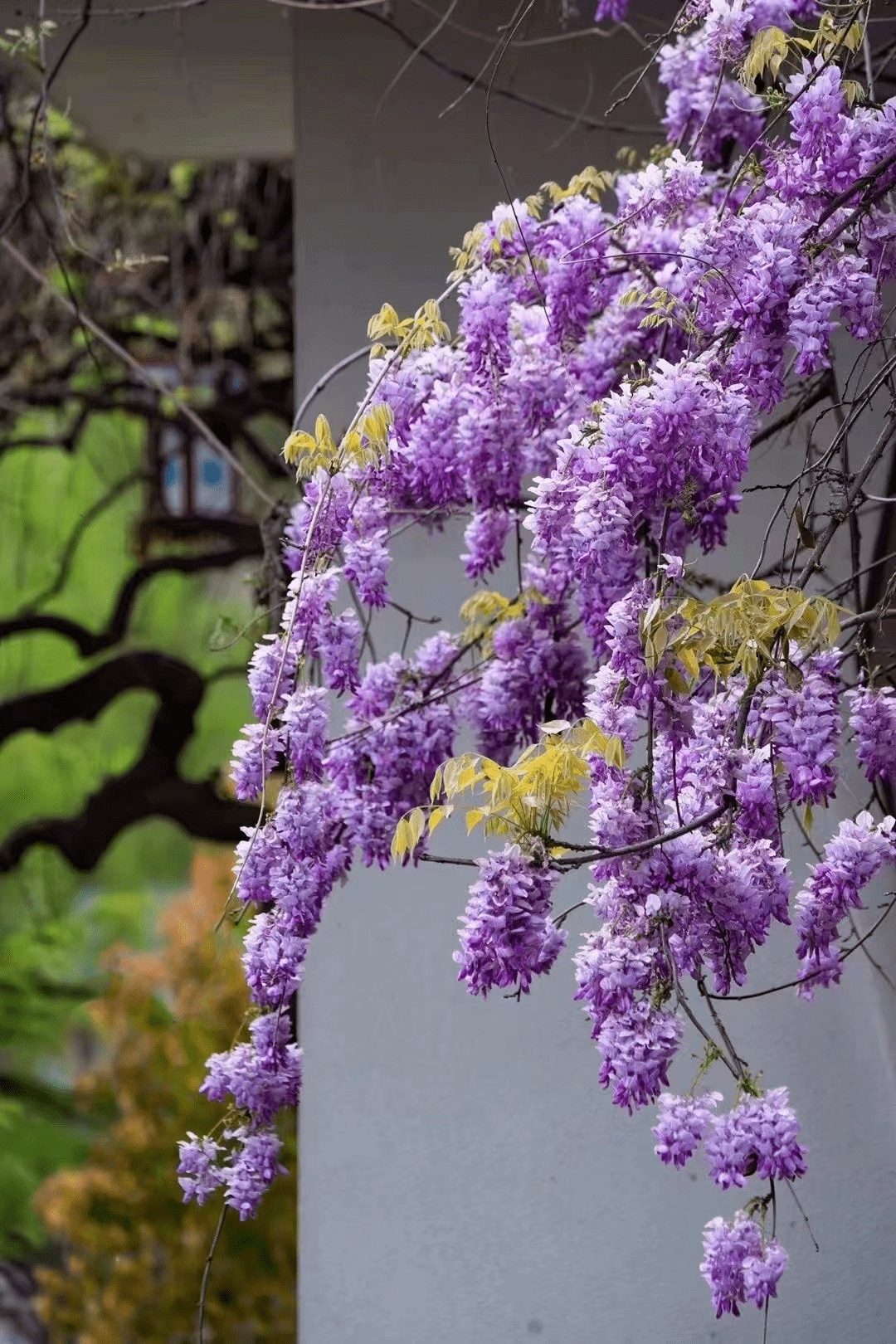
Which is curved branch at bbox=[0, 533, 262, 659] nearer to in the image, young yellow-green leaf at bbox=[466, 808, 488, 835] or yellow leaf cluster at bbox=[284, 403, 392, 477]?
yellow leaf cluster at bbox=[284, 403, 392, 477]

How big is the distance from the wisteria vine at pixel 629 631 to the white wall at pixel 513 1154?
0.84 meters

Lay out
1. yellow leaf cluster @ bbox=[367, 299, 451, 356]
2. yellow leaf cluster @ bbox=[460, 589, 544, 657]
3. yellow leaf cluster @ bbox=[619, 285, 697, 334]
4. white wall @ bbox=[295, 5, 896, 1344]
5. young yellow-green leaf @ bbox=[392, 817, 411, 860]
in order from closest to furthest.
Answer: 1. young yellow-green leaf @ bbox=[392, 817, 411, 860]
2. yellow leaf cluster @ bbox=[619, 285, 697, 334]
3. yellow leaf cluster @ bbox=[367, 299, 451, 356]
4. yellow leaf cluster @ bbox=[460, 589, 544, 657]
5. white wall @ bbox=[295, 5, 896, 1344]

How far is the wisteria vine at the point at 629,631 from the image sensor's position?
5.19 ft

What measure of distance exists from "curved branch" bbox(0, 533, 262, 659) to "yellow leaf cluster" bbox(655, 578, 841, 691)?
12.1 feet

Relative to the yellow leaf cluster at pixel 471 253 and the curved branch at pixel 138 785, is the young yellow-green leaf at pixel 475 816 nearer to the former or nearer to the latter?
the yellow leaf cluster at pixel 471 253

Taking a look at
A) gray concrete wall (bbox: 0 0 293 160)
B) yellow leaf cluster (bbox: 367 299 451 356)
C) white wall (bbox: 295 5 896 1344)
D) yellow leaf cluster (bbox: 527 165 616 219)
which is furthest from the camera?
gray concrete wall (bbox: 0 0 293 160)

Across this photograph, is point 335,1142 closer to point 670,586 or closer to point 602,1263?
point 602,1263

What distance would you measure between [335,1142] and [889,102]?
1981 mm

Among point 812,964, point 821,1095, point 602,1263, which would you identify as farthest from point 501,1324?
point 812,964

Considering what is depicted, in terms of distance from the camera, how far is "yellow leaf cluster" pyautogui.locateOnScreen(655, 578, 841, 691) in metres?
1.55

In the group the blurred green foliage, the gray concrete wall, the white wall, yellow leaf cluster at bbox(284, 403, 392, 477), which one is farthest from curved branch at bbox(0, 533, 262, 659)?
yellow leaf cluster at bbox(284, 403, 392, 477)

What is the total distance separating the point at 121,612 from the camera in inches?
208

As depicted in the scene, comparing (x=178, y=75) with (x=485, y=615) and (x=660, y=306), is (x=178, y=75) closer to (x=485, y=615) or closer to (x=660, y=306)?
(x=485, y=615)

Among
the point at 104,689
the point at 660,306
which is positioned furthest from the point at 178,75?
the point at 660,306
